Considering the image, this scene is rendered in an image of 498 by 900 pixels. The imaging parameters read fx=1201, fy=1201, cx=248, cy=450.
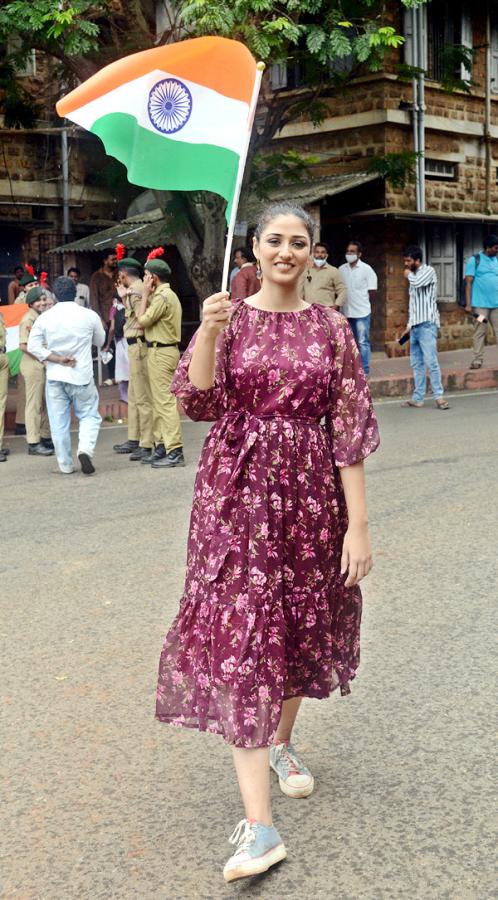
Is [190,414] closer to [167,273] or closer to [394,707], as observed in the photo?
[394,707]

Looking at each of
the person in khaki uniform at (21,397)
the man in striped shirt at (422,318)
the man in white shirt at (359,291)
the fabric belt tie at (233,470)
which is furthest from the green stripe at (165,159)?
the man in white shirt at (359,291)

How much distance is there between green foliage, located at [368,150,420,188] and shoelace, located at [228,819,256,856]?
1733cm

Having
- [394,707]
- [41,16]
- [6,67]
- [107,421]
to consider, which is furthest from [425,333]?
[394,707]

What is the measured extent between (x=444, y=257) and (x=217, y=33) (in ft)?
35.5

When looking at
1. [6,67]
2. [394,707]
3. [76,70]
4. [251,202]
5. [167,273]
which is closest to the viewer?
[394,707]

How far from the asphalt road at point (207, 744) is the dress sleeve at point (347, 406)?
106cm

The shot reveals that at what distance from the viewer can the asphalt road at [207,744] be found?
10.3 ft

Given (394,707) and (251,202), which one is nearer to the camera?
(394,707)

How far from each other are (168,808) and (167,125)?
7.14 ft

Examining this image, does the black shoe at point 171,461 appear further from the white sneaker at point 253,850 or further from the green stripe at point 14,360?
the white sneaker at point 253,850

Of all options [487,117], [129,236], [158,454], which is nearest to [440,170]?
[487,117]

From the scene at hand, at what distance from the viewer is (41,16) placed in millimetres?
13008

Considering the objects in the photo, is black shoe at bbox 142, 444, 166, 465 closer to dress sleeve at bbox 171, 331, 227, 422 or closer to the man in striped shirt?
the man in striped shirt

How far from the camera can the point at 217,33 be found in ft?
43.0
